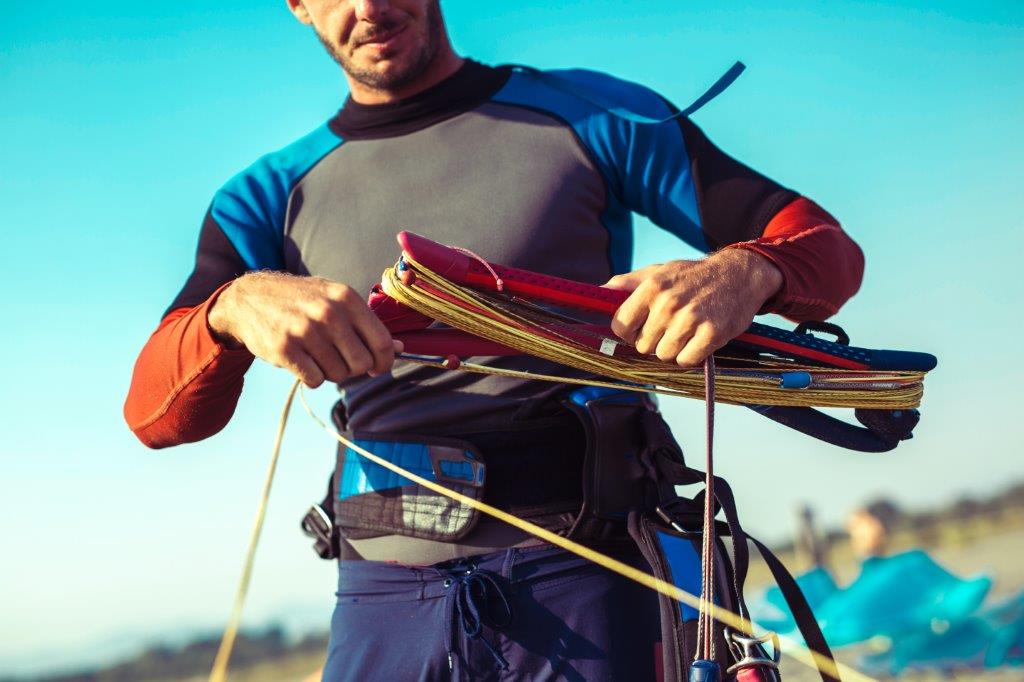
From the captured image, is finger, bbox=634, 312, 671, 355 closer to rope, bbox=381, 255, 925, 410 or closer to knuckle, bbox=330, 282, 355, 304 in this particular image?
rope, bbox=381, 255, 925, 410

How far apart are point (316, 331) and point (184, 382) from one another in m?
0.50

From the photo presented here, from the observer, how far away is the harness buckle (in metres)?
2.46

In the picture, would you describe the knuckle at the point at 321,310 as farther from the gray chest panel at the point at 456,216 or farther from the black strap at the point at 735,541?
the black strap at the point at 735,541

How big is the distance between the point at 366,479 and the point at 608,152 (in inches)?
37.9

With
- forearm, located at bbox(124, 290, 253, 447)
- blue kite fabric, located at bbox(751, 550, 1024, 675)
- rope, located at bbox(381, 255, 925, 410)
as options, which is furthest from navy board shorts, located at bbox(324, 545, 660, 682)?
blue kite fabric, located at bbox(751, 550, 1024, 675)

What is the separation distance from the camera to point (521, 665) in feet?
6.90

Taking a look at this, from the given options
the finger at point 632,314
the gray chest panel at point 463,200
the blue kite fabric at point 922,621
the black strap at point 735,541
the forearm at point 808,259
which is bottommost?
the blue kite fabric at point 922,621

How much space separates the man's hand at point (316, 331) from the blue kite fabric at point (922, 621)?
5702mm

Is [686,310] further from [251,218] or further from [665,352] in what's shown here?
[251,218]

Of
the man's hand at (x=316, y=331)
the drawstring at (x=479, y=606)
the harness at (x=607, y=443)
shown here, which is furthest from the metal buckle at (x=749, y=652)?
the man's hand at (x=316, y=331)

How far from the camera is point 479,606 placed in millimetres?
2100

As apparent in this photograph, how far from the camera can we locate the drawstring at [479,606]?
2.09 meters

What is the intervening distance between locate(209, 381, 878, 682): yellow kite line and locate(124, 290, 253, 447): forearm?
0.17m

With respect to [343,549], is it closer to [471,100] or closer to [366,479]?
[366,479]
